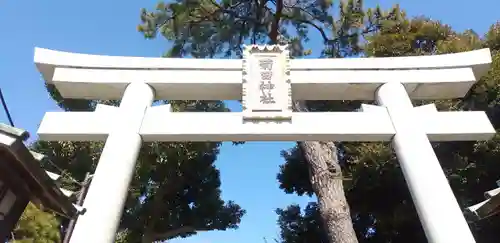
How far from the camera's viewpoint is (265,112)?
210 inches

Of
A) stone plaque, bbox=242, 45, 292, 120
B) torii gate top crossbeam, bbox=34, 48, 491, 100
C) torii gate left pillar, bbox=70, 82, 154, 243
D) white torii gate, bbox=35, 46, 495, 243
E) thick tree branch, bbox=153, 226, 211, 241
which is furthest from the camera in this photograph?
thick tree branch, bbox=153, 226, 211, 241

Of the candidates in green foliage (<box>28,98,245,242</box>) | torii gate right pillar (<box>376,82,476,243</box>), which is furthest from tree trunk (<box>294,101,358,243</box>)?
green foliage (<box>28,98,245,242</box>)

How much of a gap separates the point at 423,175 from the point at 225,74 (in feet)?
8.50

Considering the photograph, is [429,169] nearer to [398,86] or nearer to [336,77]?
[398,86]

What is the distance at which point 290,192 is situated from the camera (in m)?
14.9

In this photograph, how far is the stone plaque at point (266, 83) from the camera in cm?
534

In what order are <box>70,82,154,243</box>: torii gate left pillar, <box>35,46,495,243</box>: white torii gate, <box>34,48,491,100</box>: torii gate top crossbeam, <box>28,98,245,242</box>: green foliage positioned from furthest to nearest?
1. <box>28,98,245,242</box>: green foliage
2. <box>34,48,491,100</box>: torii gate top crossbeam
3. <box>35,46,495,243</box>: white torii gate
4. <box>70,82,154,243</box>: torii gate left pillar

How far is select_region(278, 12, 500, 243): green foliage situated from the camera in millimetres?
10531

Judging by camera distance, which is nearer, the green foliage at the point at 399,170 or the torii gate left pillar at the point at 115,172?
A: the torii gate left pillar at the point at 115,172

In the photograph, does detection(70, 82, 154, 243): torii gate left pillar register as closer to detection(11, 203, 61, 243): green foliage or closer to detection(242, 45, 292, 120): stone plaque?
detection(242, 45, 292, 120): stone plaque

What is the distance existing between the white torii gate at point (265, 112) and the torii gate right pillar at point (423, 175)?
0.01m

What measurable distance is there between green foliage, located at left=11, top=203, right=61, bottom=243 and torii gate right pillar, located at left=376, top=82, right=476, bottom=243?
587cm

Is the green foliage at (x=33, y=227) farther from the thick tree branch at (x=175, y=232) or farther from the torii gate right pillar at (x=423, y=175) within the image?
the thick tree branch at (x=175, y=232)

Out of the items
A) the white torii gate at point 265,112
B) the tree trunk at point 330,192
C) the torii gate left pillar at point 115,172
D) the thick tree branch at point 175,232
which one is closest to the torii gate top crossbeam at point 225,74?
the white torii gate at point 265,112
